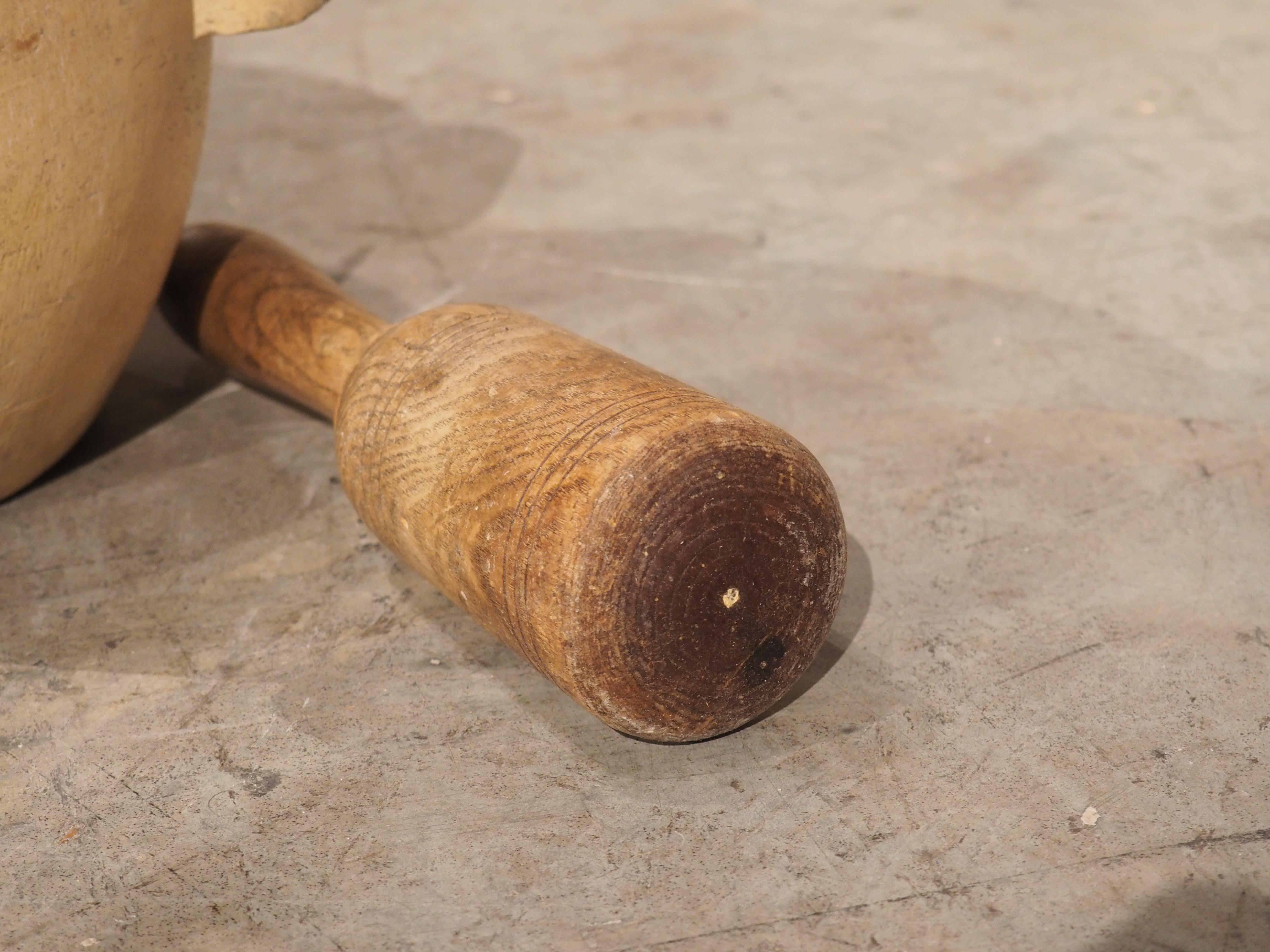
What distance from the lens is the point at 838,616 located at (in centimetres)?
220

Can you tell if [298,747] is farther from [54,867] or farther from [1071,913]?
[1071,913]

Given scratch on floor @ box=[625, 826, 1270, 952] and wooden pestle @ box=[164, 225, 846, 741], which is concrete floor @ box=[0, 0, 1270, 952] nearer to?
scratch on floor @ box=[625, 826, 1270, 952]

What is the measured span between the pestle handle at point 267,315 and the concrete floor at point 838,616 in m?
0.21

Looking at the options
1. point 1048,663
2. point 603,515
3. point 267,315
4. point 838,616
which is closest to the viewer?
point 603,515

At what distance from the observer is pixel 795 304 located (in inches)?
123

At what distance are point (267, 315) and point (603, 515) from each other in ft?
3.60

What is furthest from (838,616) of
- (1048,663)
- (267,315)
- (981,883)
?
(267,315)

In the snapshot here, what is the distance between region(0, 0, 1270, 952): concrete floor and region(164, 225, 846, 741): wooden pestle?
0.68 feet

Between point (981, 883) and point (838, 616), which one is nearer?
point (981, 883)

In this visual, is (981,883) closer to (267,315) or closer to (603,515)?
(603,515)

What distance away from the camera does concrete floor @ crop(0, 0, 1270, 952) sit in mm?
1736

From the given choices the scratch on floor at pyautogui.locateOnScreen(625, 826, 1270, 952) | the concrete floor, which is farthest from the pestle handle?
the scratch on floor at pyautogui.locateOnScreen(625, 826, 1270, 952)

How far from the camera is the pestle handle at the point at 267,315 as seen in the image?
234cm

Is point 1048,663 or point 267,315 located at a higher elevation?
point 267,315
